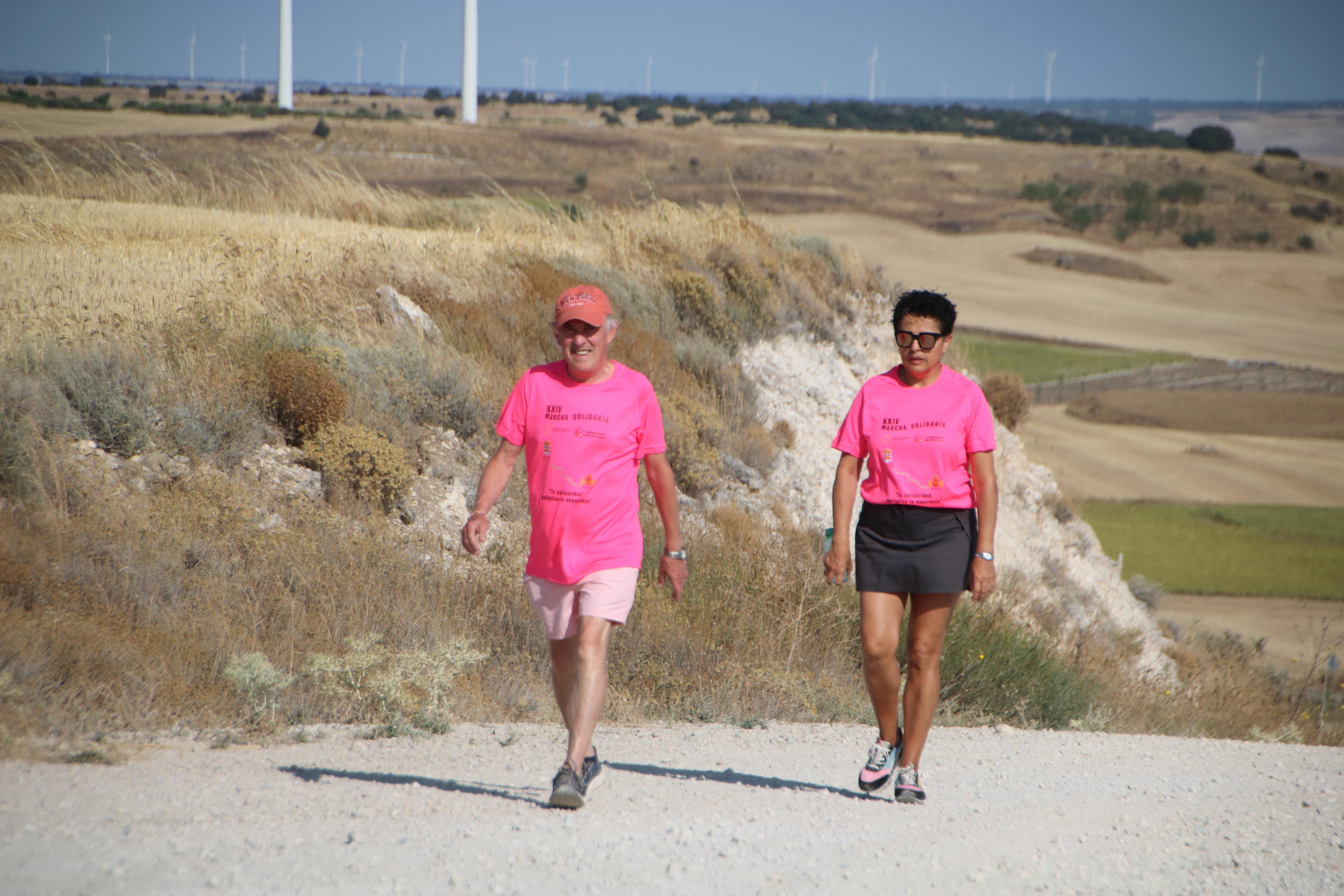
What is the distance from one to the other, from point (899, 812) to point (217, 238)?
12.0 metres

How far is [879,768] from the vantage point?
194 inches

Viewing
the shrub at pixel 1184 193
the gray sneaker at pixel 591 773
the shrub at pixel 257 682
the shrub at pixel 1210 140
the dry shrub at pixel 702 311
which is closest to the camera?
the gray sneaker at pixel 591 773

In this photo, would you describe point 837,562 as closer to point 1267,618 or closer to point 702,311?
point 702,311

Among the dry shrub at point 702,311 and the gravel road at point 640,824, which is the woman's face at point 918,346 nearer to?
the gravel road at point 640,824

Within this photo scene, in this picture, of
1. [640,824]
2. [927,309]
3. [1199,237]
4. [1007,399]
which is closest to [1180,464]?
[1007,399]

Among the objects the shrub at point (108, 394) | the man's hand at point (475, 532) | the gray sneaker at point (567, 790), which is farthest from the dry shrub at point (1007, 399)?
the gray sneaker at point (567, 790)

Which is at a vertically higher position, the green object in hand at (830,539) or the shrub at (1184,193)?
the shrub at (1184,193)

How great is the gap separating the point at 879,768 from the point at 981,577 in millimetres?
946

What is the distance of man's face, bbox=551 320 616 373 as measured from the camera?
4566mm

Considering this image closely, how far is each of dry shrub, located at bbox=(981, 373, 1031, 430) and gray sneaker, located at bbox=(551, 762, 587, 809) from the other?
1495 centimetres

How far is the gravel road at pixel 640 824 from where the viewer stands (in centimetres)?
372

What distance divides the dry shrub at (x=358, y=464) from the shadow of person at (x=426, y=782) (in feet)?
13.8

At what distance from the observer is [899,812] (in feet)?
15.6

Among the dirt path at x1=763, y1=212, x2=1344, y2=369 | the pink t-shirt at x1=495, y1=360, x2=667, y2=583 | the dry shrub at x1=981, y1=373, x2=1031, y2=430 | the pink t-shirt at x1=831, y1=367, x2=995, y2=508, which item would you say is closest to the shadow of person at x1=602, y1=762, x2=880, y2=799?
the pink t-shirt at x1=495, y1=360, x2=667, y2=583
